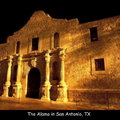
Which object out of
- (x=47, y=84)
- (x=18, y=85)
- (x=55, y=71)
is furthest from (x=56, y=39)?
→ (x=18, y=85)

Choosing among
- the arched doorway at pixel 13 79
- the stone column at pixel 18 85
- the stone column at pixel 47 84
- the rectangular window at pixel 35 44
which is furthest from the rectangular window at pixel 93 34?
the arched doorway at pixel 13 79

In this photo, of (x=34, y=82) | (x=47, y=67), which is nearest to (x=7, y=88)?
(x=34, y=82)

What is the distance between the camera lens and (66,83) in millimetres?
8414

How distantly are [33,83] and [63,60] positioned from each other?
4081mm

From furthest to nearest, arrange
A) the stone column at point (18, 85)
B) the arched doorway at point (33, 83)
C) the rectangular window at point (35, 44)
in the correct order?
the rectangular window at point (35, 44) → the arched doorway at point (33, 83) → the stone column at point (18, 85)

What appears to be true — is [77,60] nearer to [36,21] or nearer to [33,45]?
[33,45]

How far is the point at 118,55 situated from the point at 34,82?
7.79 metres

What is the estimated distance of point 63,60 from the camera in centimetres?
875

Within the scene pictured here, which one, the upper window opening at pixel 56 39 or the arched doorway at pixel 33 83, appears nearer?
the upper window opening at pixel 56 39

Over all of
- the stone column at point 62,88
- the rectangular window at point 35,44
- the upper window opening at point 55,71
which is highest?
the rectangular window at point 35,44

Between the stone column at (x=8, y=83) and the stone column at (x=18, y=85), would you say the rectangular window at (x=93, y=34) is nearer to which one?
the stone column at (x=18, y=85)

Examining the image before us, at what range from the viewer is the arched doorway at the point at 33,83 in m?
10.0

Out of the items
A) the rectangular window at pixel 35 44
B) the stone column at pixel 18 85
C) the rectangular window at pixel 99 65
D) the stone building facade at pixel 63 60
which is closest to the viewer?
the stone building facade at pixel 63 60

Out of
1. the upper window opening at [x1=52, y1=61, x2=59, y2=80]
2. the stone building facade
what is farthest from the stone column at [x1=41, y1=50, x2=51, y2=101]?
the upper window opening at [x1=52, y1=61, x2=59, y2=80]
